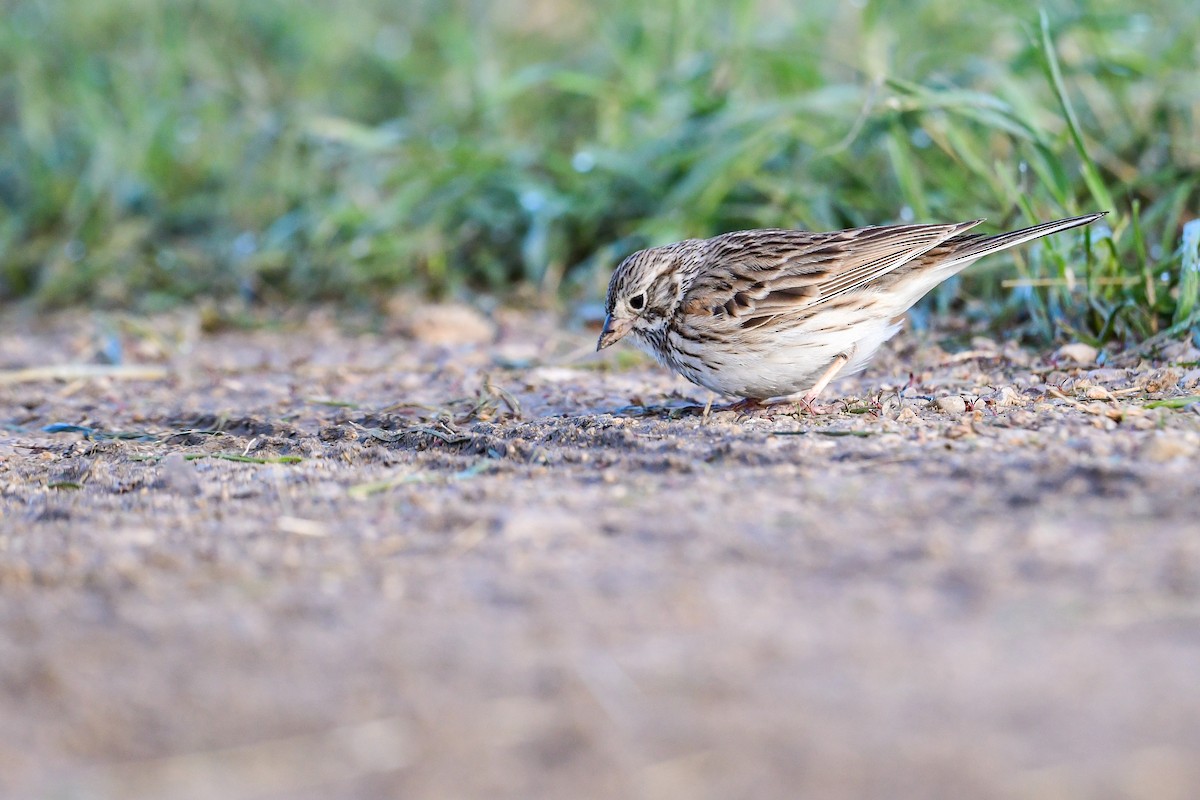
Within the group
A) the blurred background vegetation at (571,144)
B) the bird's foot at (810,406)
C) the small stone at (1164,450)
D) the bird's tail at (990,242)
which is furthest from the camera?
the blurred background vegetation at (571,144)

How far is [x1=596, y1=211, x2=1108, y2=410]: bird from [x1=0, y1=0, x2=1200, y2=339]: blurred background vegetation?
2.20ft

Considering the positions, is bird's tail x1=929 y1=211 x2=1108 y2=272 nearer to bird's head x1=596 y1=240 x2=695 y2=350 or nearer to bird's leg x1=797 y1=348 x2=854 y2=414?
bird's leg x1=797 y1=348 x2=854 y2=414

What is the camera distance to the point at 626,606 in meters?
2.75

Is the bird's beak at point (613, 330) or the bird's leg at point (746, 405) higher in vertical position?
the bird's beak at point (613, 330)

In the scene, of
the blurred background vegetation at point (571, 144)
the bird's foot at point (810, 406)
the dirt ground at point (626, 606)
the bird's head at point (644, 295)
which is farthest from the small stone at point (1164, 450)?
the bird's head at point (644, 295)

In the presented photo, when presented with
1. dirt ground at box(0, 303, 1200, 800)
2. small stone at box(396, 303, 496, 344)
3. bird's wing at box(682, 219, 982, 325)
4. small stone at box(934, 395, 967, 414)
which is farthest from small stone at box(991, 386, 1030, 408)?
small stone at box(396, 303, 496, 344)

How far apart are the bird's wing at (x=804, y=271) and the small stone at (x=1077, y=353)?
0.72m

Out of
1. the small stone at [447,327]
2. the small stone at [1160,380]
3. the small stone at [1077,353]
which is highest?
the small stone at [1160,380]

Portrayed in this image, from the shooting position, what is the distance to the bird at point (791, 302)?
16.1 ft

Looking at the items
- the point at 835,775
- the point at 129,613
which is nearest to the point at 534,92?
the point at 129,613

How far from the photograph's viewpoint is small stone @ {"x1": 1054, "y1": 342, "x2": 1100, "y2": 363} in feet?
17.3

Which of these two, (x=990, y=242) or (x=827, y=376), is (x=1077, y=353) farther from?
(x=827, y=376)

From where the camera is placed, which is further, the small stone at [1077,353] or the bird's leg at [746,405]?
the small stone at [1077,353]

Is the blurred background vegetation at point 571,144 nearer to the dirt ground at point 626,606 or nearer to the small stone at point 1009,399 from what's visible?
the small stone at point 1009,399
